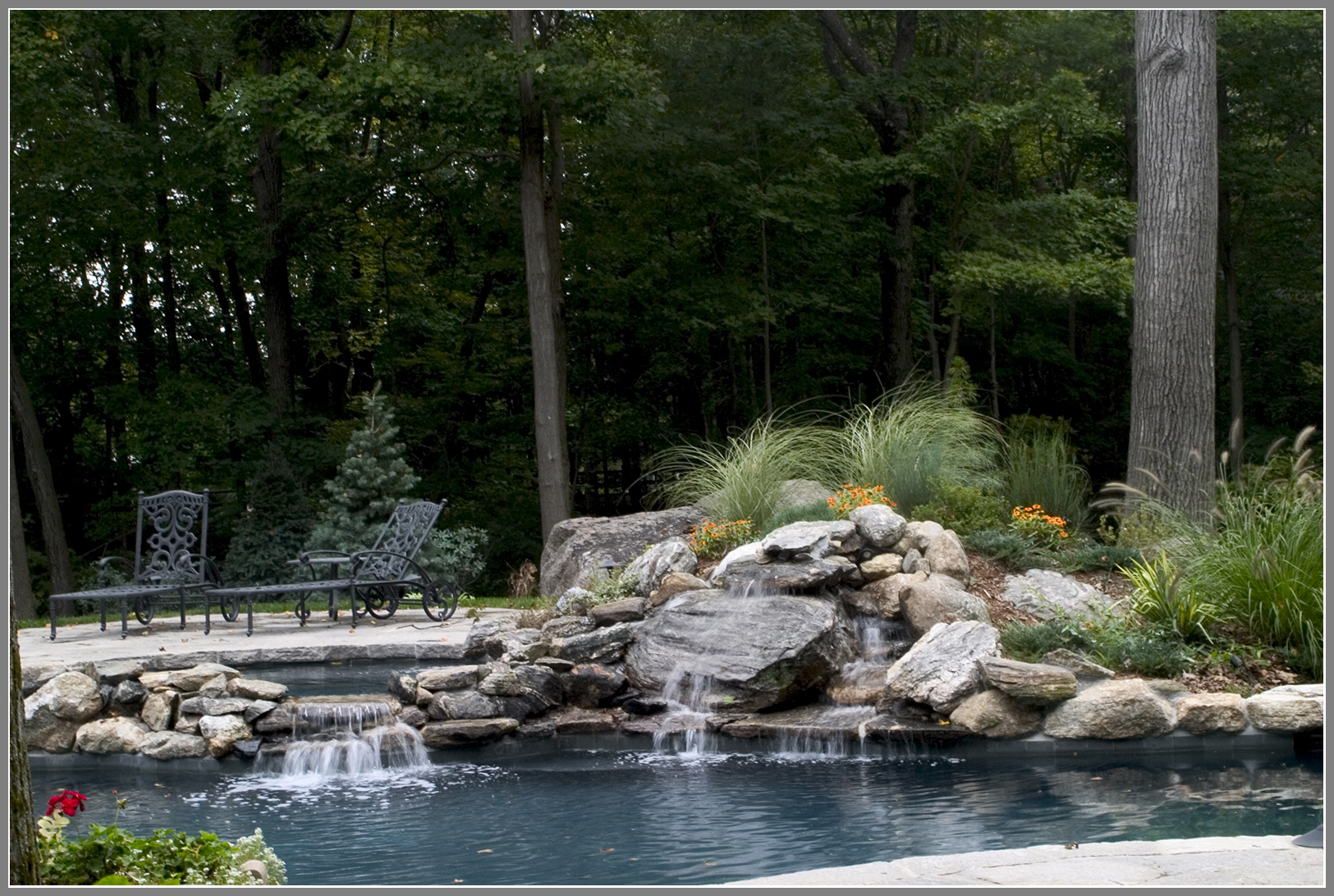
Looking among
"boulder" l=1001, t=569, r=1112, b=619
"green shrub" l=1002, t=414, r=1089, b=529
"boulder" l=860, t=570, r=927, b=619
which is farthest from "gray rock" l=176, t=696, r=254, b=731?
"green shrub" l=1002, t=414, r=1089, b=529

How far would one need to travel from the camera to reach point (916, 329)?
16578mm

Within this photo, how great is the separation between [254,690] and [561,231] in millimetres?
10980

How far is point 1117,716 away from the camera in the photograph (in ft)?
18.4

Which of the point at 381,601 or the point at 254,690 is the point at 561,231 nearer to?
the point at 381,601

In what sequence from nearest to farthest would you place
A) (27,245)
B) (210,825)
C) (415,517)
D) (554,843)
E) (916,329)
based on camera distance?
1. (554,843)
2. (210,825)
3. (415,517)
4. (27,245)
5. (916,329)

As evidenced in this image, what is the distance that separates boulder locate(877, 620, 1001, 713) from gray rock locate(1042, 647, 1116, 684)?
314mm

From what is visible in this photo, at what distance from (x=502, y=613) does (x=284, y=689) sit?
293cm

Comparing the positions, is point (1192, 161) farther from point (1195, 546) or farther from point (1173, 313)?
point (1195, 546)

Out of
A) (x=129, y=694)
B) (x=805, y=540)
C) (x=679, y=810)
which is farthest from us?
(x=805, y=540)

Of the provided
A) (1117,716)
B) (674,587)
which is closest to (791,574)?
(674,587)

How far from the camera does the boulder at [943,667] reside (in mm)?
5902

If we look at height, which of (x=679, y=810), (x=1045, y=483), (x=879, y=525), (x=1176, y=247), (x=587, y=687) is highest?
(x=1176, y=247)

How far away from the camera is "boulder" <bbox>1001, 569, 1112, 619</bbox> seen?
6965 millimetres

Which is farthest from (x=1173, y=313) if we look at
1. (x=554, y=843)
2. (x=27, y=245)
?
(x=27, y=245)
